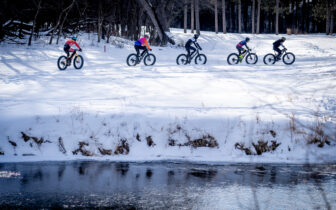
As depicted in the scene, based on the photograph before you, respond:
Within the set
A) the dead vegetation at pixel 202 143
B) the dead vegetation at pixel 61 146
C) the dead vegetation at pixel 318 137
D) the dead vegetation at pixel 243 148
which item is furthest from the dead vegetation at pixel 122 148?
the dead vegetation at pixel 318 137

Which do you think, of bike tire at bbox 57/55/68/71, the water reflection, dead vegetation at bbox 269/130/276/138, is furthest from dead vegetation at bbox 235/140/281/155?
bike tire at bbox 57/55/68/71

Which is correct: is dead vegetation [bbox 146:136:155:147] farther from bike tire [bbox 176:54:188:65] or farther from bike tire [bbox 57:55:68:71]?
bike tire [bbox 176:54:188:65]

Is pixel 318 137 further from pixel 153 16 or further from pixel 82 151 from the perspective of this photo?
pixel 153 16

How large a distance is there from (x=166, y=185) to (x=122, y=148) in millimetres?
2717

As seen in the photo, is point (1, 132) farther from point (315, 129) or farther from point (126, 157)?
point (315, 129)

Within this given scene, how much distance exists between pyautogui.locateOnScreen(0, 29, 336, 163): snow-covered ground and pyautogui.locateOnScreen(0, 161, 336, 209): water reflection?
0.89 metres

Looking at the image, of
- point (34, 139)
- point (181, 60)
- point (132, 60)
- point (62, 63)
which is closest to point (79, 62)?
→ point (62, 63)

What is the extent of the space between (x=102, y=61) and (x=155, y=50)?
6.50 m

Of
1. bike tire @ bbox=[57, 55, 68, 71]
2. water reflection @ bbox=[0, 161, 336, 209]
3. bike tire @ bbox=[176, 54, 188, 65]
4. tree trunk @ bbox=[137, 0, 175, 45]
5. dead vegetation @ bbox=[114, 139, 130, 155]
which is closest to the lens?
water reflection @ bbox=[0, 161, 336, 209]

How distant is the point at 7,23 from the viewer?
85.9ft

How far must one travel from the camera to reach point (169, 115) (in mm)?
10398

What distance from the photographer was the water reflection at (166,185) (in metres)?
5.77

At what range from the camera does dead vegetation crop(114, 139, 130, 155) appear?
9086mm

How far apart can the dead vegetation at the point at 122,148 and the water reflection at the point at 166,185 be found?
829 millimetres
